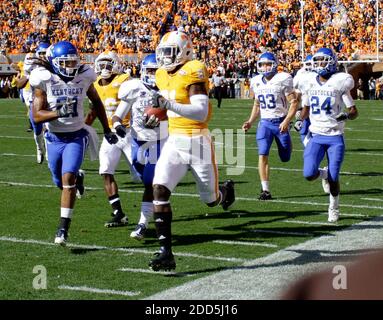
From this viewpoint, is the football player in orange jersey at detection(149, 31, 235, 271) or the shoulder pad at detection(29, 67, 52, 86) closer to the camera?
the football player in orange jersey at detection(149, 31, 235, 271)

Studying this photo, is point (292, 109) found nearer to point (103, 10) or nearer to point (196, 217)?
point (196, 217)

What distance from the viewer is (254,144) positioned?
542 inches

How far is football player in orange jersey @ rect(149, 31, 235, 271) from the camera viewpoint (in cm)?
482

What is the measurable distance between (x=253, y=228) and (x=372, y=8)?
24346mm

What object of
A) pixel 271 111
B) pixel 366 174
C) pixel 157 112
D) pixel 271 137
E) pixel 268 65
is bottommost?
pixel 366 174

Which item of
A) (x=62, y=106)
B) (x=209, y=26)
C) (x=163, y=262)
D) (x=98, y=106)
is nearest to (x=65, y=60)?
(x=62, y=106)

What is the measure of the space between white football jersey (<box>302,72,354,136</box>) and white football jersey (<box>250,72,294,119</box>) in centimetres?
134

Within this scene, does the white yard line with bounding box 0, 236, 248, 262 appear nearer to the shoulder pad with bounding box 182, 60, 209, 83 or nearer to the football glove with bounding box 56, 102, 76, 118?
the football glove with bounding box 56, 102, 76, 118

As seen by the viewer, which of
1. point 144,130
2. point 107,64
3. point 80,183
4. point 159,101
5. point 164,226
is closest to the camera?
point 159,101

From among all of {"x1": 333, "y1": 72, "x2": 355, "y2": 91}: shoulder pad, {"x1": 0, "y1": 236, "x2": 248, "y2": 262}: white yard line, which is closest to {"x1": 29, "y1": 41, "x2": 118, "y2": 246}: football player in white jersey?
{"x1": 0, "y1": 236, "x2": 248, "y2": 262}: white yard line

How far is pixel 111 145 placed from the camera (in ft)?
22.8

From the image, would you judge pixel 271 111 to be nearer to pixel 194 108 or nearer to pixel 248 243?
pixel 248 243

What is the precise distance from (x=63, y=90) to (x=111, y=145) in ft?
4.02

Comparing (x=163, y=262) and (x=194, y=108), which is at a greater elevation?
(x=194, y=108)
